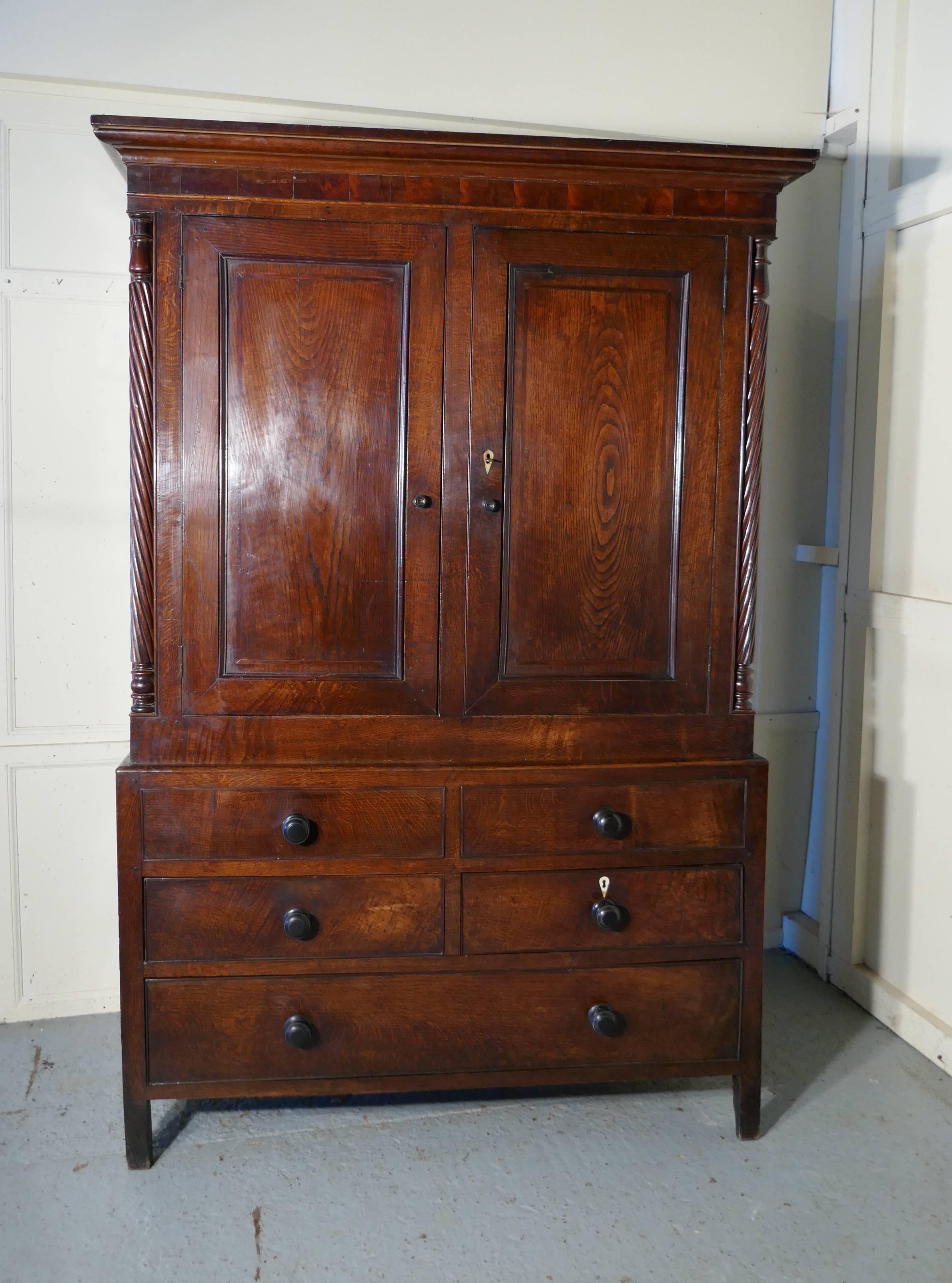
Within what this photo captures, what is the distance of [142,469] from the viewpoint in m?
1.80

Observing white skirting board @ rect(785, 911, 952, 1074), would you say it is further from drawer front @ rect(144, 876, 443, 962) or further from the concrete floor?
drawer front @ rect(144, 876, 443, 962)

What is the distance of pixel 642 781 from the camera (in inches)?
76.0

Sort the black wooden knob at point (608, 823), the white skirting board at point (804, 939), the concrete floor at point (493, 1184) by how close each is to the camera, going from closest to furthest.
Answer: the concrete floor at point (493, 1184), the black wooden knob at point (608, 823), the white skirting board at point (804, 939)

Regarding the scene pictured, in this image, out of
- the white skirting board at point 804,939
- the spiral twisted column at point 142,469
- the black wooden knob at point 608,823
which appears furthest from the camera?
the white skirting board at point 804,939

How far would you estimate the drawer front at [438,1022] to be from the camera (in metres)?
1.86

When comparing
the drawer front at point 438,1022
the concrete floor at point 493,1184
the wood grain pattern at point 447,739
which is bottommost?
the concrete floor at point 493,1184

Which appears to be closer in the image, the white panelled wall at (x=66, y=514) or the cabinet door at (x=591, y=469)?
the cabinet door at (x=591, y=469)

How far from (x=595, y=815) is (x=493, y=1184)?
760 millimetres

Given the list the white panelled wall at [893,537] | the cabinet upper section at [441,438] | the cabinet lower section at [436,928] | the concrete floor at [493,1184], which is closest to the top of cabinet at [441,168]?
the cabinet upper section at [441,438]

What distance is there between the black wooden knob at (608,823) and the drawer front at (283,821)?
0.32m

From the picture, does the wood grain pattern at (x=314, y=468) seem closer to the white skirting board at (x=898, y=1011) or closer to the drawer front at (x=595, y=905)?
the drawer front at (x=595, y=905)

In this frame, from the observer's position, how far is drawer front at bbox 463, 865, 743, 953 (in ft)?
6.26

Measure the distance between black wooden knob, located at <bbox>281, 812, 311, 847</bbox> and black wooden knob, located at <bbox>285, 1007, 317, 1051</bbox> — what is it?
0.36 metres

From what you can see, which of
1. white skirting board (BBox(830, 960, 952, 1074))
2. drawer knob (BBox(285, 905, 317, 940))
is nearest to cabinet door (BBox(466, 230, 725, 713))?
drawer knob (BBox(285, 905, 317, 940))
